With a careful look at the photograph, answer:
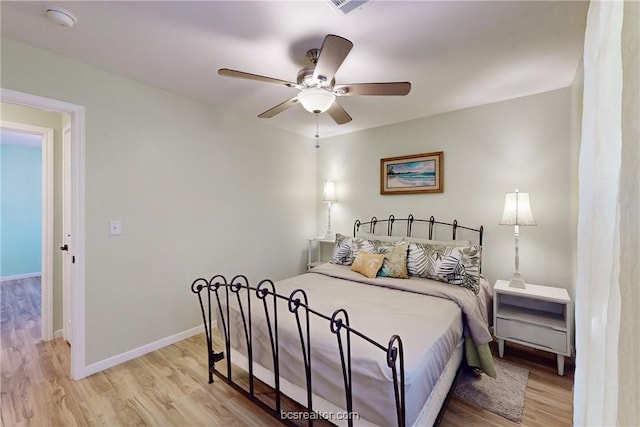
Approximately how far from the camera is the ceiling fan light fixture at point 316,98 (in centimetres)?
188

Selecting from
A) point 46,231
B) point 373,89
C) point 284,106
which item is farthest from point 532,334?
point 46,231

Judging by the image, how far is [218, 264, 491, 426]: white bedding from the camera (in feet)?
4.27

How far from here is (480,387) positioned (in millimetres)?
2098

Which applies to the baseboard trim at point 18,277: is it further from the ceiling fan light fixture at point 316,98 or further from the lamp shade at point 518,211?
the lamp shade at point 518,211

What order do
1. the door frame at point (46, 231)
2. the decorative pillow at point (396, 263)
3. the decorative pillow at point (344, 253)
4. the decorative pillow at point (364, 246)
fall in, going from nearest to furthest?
the decorative pillow at point (396, 263) < the door frame at point (46, 231) < the decorative pillow at point (364, 246) < the decorative pillow at point (344, 253)

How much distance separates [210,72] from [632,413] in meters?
2.81

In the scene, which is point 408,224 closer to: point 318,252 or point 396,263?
point 396,263

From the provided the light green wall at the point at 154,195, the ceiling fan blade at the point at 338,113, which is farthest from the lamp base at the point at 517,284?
the light green wall at the point at 154,195

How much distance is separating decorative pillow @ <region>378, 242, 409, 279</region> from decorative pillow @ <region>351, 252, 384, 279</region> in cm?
6

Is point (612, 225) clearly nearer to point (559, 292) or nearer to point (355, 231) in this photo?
point (559, 292)

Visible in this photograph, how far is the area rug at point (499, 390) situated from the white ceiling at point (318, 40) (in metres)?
2.50

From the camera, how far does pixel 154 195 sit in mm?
2654

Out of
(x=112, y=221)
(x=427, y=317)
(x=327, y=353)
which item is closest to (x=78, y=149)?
(x=112, y=221)

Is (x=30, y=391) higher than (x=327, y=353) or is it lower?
lower
